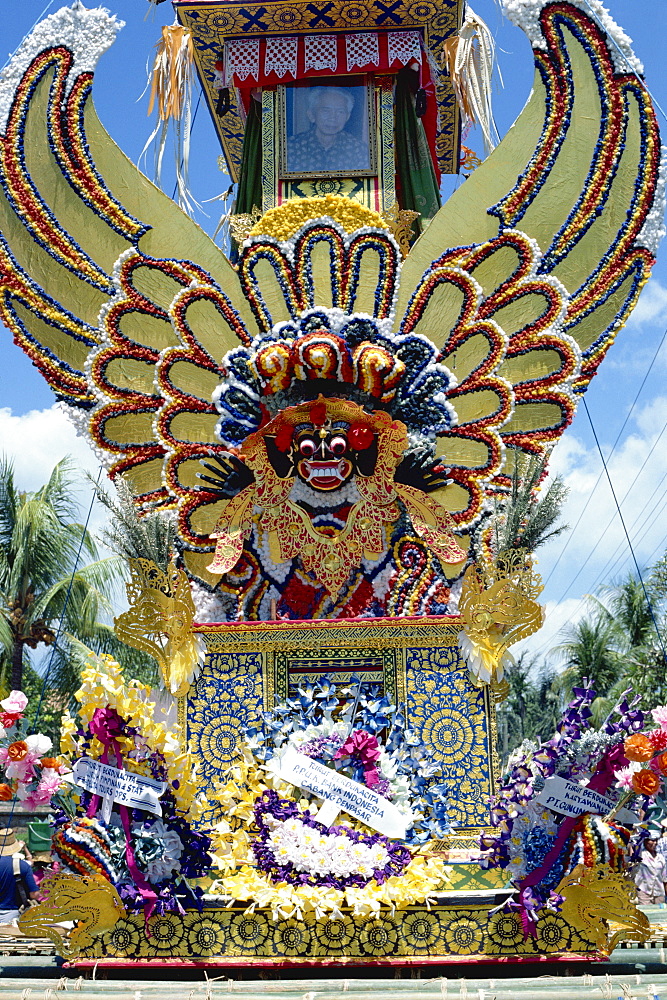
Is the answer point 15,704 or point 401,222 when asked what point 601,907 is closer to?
point 15,704

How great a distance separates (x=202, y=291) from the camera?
6.91 m

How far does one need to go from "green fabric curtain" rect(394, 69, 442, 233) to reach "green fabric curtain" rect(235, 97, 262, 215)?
1198 millimetres

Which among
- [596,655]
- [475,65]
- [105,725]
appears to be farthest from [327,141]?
[596,655]

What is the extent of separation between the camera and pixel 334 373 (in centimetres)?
671

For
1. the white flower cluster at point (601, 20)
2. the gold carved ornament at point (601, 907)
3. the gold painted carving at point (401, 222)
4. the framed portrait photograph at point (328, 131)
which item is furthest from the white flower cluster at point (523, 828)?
the framed portrait photograph at point (328, 131)

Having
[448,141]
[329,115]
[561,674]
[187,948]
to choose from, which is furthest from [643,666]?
[187,948]

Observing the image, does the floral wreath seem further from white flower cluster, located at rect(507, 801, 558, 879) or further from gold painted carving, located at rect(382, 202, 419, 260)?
gold painted carving, located at rect(382, 202, 419, 260)

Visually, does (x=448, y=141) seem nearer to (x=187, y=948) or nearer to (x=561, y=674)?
(x=187, y=948)

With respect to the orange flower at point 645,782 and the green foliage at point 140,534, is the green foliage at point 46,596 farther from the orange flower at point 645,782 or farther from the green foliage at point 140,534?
the orange flower at point 645,782

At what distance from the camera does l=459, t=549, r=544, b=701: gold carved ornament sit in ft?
20.2

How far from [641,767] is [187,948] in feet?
8.19

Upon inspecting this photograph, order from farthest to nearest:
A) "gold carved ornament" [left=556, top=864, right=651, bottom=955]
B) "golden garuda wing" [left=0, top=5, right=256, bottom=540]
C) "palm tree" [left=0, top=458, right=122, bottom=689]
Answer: "palm tree" [left=0, top=458, right=122, bottom=689] < "golden garuda wing" [left=0, top=5, right=256, bottom=540] < "gold carved ornament" [left=556, top=864, right=651, bottom=955]

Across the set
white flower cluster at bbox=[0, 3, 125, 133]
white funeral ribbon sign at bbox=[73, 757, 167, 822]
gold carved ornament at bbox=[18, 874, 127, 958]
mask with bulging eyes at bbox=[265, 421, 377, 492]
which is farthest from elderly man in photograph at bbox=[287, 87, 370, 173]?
gold carved ornament at bbox=[18, 874, 127, 958]

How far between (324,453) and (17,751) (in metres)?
2.69
